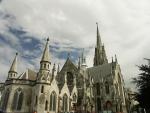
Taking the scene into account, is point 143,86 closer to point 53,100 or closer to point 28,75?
point 53,100

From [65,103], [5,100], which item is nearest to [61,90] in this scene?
[65,103]

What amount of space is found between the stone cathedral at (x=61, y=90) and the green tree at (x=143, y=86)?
1066 cm

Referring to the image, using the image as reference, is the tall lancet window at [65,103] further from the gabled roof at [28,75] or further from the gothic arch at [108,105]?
the gothic arch at [108,105]

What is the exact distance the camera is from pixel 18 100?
31641mm

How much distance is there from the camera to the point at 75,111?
38156 millimetres

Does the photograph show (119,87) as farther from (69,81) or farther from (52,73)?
(52,73)

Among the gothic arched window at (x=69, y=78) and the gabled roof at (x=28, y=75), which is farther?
the gothic arched window at (x=69, y=78)

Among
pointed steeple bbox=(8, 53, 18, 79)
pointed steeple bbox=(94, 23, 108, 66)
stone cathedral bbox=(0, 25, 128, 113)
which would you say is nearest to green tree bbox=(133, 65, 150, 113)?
stone cathedral bbox=(0, 25, 128, 113)

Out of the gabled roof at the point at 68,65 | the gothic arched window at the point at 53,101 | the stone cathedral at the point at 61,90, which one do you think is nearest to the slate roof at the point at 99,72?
the stone cathedral at the point at 61,90

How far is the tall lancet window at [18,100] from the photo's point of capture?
102 feet

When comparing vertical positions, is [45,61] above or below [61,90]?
above

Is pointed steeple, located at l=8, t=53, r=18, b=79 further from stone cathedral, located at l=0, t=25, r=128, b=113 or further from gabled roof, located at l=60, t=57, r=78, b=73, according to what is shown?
gabled roof, located at l=60, t=57, r=78, b=73

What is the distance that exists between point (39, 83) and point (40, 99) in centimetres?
306

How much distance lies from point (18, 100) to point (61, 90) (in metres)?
9.67
